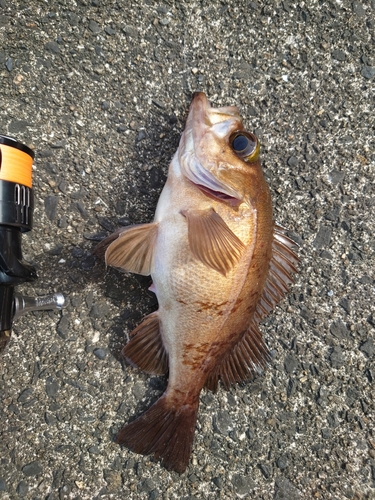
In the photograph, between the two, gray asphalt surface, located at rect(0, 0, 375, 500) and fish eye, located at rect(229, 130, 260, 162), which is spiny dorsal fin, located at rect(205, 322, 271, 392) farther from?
fish eye, located at rect(229, 130, 260, 162)

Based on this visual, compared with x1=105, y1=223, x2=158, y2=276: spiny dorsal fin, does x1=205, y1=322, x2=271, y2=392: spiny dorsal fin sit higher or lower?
lower

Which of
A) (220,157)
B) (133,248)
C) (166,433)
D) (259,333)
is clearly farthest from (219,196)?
(166,433)

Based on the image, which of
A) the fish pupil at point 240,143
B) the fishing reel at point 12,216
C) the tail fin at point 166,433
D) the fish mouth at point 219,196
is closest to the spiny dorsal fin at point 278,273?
→ the fish mouth at point 219,196

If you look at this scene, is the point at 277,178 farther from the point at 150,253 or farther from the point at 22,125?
the point at 22,125

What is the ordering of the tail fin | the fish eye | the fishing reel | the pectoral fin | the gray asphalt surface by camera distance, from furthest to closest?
the gray asphalt surface
the tail fin
the fish eye
the pectoral fin
the fishing reel

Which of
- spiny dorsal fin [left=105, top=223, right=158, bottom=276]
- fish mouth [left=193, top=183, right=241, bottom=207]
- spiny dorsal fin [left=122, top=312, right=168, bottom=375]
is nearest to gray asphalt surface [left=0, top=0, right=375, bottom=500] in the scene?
spiny dorsal fin [left=122, top=312, right=168, bottom=375]

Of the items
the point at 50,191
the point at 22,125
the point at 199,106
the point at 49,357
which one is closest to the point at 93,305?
the point at 49,357
